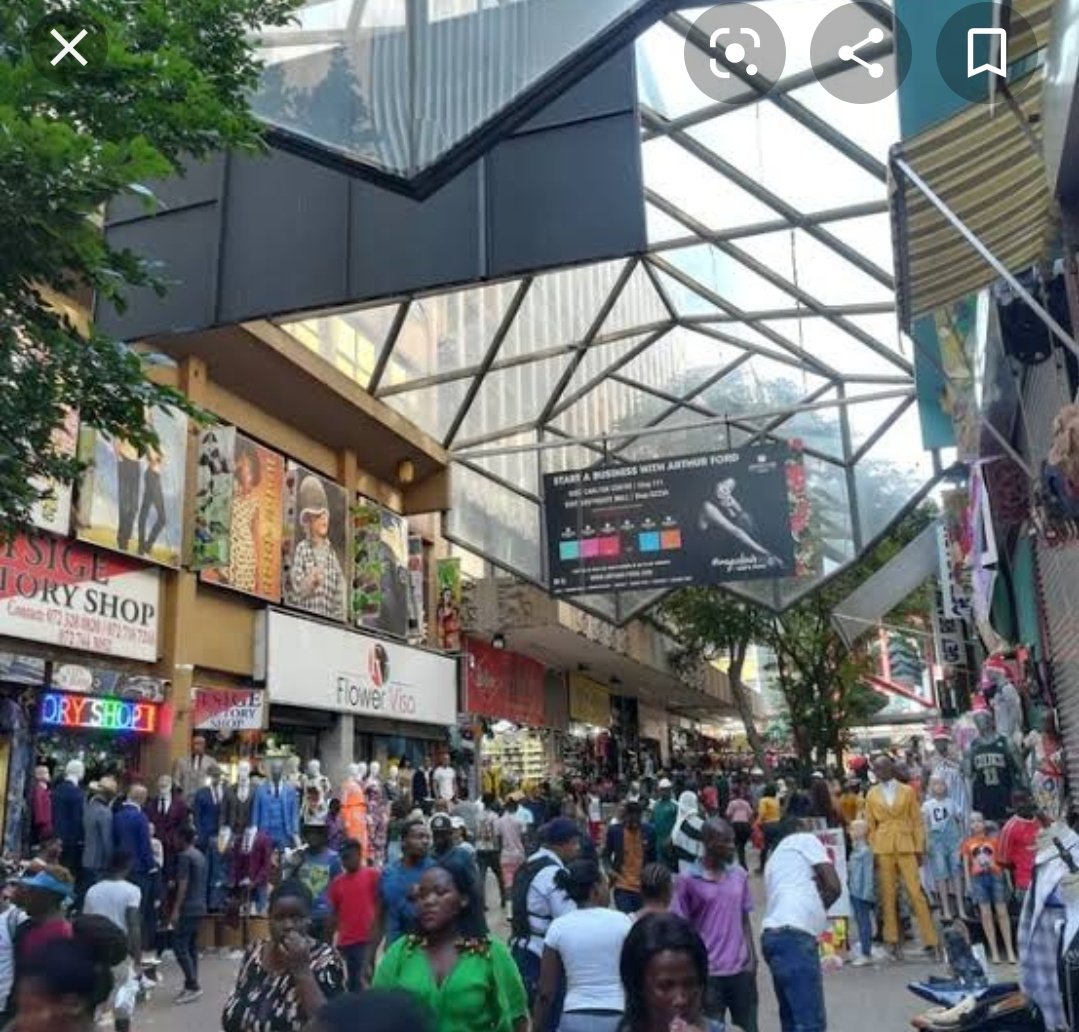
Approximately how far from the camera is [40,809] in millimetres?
13805

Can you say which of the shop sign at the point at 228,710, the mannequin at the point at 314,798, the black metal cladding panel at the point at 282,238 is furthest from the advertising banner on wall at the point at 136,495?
the mannequin at the point at 314,798

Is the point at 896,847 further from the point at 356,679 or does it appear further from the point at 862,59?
the point at 356,679

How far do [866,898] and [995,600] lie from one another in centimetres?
674

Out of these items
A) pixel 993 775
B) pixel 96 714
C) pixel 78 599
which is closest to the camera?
pixel 993 775

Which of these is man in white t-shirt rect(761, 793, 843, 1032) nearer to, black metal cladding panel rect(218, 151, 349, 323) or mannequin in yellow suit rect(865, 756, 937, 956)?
mannequin in yellow suit rect(865, 756, 937, 956)

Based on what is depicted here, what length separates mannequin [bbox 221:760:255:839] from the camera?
13922 millimetres

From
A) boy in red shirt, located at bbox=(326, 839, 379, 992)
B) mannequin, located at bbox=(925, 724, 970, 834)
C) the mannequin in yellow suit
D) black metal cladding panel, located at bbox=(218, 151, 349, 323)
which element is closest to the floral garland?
boy in red shirt, located at bbox=(326, 839, 379, 992)

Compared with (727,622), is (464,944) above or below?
below

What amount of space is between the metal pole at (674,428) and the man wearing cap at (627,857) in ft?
34.3

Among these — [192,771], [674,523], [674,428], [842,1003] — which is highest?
[674,428]

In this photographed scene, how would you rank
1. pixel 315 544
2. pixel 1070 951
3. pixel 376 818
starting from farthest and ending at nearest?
1. pixel 315 544
2. pixel 376 818
3. pixel 1070 951

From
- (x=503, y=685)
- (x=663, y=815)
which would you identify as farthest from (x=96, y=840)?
(x=503, y=685)

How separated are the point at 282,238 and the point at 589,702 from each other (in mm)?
27737

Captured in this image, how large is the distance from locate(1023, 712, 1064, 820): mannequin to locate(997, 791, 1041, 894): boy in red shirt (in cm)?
33
